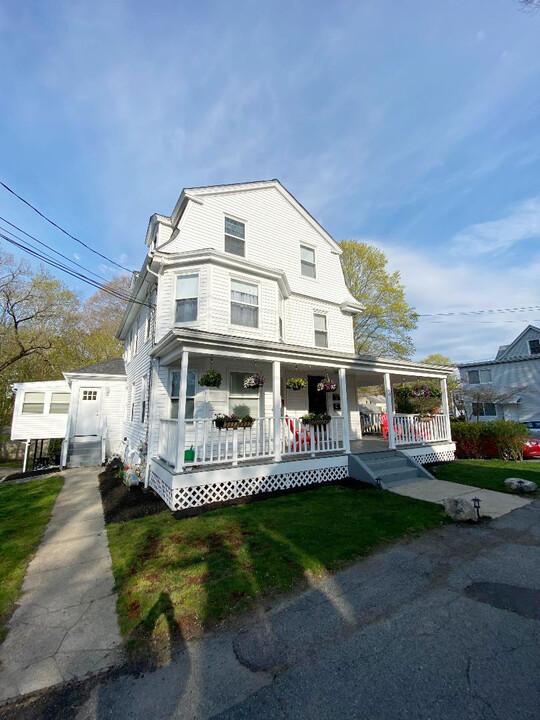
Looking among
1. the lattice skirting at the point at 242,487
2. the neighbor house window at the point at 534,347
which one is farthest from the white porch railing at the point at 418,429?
the neighbor house window at the point at 534,347

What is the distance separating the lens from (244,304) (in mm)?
10297

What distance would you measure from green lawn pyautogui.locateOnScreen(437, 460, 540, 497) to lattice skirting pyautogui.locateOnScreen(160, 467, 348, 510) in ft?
12.1

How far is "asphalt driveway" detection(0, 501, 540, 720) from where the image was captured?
2246 millimetres

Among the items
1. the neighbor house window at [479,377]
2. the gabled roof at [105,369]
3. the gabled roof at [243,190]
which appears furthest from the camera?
the neighbor house window at [479,377]

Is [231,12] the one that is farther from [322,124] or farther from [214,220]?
[214,220]

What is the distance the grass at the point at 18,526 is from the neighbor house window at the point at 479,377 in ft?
99.8

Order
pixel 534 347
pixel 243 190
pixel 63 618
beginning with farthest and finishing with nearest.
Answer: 1. pixel 534 347
2. pixel 243 190
3. pixel 63 618

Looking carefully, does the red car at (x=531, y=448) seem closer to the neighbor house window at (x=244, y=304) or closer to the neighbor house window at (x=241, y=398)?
the neighbor house window at (x=241, y=398)

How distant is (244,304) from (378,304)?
50.5ft

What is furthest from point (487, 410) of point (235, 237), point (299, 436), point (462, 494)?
point (235, 237)

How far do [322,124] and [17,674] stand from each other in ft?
50.7

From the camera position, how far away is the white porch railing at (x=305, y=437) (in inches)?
344

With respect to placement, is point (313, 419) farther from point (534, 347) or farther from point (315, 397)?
point (534, 347)

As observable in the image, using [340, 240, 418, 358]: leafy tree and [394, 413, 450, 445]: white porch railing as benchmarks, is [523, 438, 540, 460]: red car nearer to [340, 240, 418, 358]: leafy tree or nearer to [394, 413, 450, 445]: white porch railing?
A: [394, 413, 450, 445]: white porch railing
